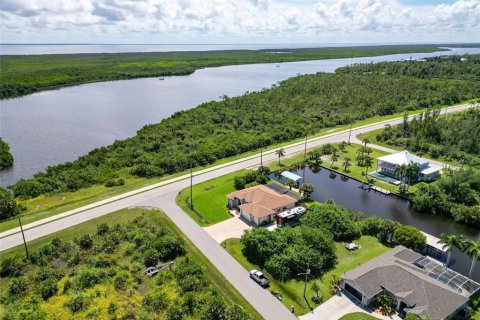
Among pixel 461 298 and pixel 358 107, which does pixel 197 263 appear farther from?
pixel 358 107

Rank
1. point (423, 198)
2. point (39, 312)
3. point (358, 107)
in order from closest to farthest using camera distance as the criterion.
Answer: point (39, 312) < point (423, 198) < point (358, 107)

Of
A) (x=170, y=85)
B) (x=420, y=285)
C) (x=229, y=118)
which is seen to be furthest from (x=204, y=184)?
(x=170, y=85)

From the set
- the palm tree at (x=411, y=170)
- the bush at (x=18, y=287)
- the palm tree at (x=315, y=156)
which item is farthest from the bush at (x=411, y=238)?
the bush at (x=18, y=287)

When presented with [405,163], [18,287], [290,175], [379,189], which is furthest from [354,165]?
[18,287]

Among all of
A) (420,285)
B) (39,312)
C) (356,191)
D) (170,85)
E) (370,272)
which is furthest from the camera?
(170,85)

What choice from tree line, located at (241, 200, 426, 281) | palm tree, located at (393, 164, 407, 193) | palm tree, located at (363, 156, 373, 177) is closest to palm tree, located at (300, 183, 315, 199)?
tree line, located at (241, 200, 426, 281)

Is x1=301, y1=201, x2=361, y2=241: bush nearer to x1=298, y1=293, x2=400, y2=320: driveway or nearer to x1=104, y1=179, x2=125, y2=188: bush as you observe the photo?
x1=298, y1=293, x2=400, y2=320: driveway

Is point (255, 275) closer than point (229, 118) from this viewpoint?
Yes
